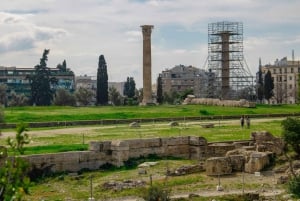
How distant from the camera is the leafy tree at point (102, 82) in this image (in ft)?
266

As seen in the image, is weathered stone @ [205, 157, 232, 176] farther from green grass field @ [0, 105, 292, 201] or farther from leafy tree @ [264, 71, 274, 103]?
leafy tree @ [264, 71, 274, 103]

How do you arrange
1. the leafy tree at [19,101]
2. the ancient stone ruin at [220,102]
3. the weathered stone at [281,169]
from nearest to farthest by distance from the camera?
the weathered stone at [281,169] < the ancient stone ruin at [220,102] < the leafy tree at [19,101]

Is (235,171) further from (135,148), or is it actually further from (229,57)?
(229,57)

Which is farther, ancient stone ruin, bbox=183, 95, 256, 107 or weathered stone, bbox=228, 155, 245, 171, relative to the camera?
ancient stone ruin, bbox=183, 95, 256, 107

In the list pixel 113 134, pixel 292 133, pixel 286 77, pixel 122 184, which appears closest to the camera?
pixel 122 184

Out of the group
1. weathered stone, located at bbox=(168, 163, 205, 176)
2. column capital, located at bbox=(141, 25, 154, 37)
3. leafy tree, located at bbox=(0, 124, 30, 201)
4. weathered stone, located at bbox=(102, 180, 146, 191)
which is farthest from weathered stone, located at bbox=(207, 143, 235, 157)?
column capital, located at bbox=(141, 25, 154, 37)

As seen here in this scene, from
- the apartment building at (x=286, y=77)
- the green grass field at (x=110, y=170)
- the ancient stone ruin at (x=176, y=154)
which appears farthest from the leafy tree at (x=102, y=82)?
the ancient stone ruin at (x=176, y=154)

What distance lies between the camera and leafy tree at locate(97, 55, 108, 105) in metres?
80.9

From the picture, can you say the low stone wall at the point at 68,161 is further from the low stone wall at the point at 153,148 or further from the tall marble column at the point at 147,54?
the tall marble column at the point at 147,54

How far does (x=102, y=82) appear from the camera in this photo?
80.9 meters

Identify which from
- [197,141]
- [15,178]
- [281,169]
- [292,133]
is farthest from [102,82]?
[15,178]

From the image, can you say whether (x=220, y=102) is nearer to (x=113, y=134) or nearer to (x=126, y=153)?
(x=113, y=134)

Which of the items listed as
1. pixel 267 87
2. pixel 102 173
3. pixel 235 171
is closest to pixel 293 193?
pixel 235 171

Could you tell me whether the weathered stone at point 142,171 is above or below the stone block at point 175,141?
below
